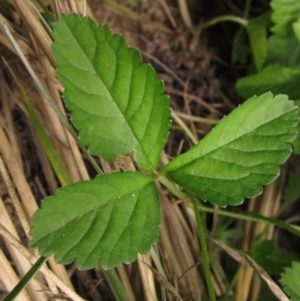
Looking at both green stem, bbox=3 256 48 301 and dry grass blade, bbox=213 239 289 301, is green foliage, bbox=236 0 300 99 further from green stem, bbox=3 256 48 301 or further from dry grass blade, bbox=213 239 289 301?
green stem, bbox=3 256 48 301

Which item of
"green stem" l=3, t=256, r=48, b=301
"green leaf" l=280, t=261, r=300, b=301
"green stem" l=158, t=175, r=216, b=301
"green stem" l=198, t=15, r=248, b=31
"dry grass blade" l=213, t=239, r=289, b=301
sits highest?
"green stem" l=198, t=15, r=248, b=31

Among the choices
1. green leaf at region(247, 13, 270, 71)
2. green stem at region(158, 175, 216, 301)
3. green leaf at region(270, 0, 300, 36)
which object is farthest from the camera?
green leaf at region(247, 13, 270, 71)

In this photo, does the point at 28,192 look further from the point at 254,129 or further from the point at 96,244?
the point at 254,129

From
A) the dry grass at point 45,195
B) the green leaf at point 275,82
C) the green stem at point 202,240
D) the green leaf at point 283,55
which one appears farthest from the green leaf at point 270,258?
the green leaf at point 283,55

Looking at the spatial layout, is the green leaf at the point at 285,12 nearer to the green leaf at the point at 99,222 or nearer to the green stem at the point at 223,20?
the green stem at the point at 223,20

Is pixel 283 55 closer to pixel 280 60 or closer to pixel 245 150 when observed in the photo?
pixel 280 60

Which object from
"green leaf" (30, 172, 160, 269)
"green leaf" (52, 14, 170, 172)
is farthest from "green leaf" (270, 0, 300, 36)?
"green leaf" (30, 172, 160, 269)

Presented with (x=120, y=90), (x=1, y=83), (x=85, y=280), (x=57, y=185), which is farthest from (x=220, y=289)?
(x=1, y=83)
